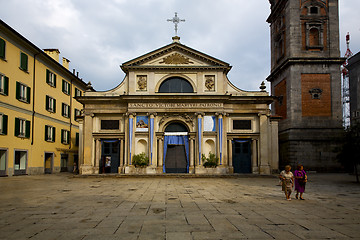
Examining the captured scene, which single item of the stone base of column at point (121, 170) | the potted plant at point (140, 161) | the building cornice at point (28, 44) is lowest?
the stone base of column at point (121, 170)

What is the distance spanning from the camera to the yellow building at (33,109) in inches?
1040

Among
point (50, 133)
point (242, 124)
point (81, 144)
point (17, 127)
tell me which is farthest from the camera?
point (50, 133)

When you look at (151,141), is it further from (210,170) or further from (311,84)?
(311,84)

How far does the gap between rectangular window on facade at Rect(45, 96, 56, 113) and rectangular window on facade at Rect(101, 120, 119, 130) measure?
24.4 feet

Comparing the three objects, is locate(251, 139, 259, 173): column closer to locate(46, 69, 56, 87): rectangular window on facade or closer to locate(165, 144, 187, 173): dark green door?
locate(165, 144, 187, 173): dark green door

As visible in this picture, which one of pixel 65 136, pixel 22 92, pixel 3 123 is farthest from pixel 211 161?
pixel 65 136

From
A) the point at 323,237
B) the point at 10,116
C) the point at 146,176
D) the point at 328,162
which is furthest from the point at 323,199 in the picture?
the point at 10,116

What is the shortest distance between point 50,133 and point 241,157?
20.6 metres

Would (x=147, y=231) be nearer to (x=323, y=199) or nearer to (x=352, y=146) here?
(x=323, y=199)

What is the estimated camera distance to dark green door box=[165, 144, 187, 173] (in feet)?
98.5

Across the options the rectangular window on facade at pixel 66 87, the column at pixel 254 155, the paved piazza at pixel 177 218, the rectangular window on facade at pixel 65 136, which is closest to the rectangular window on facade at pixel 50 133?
the rectangular window on facade at pixel 65 136

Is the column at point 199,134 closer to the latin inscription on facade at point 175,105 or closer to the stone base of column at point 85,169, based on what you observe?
the latin inscription on facade at point 175,105

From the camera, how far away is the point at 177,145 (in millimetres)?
30219

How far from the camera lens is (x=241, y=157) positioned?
3047 cm
